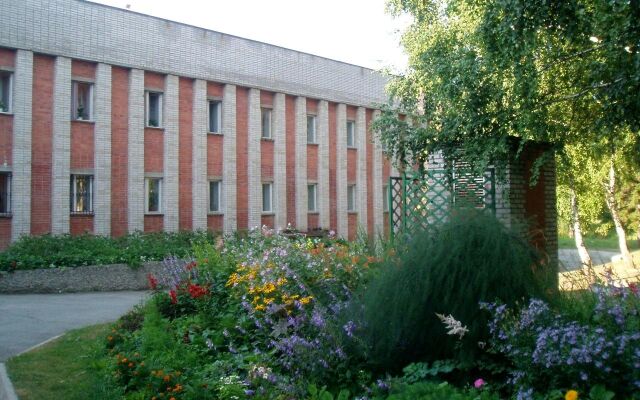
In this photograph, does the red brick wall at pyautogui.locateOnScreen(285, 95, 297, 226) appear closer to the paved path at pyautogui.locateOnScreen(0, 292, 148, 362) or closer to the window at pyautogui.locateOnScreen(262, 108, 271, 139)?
the window at pyautogui.locateOnScreen(262, 108, 271, 139)

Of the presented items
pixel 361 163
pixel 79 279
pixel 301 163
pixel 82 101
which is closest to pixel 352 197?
pixel 361 163

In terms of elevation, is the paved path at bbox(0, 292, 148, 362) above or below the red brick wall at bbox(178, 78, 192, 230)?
below

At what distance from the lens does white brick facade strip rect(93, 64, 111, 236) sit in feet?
75.8

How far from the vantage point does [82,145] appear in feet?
75.0

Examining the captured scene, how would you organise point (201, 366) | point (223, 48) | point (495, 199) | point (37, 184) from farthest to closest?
point (223, 48) < point (37, 184) < point (495, 199) < point (201, 366)

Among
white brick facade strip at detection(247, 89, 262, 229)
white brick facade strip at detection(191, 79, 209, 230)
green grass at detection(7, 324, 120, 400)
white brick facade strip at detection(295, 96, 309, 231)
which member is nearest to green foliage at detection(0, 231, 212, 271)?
white brick facade strip at detection(191, 79, 209, 230)

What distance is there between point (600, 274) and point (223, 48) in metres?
23.4

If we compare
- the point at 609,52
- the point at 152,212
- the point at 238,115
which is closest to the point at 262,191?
the point at 238,115

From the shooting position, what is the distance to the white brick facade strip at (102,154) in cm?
2309

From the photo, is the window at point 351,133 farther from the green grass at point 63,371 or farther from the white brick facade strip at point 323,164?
the green grass at point 63,371

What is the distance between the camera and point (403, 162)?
489 inches

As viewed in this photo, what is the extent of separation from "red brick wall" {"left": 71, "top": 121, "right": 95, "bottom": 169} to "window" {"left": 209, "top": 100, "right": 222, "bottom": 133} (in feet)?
17.3

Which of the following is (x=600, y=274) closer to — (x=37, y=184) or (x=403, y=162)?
(x=403, y=162)

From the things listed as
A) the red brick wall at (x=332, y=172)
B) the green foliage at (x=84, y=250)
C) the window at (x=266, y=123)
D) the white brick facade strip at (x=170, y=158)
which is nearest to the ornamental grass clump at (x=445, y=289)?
the green foliage at (x=84, y=250)
